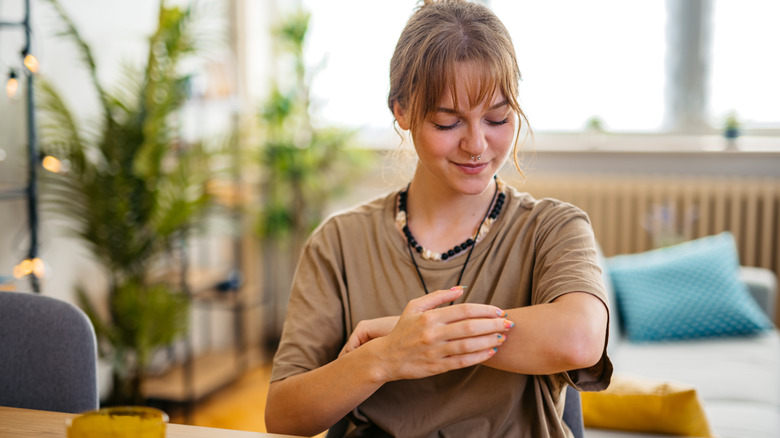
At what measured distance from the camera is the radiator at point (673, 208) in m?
3.34

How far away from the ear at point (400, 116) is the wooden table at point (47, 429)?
55cm

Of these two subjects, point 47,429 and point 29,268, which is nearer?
point 47,429

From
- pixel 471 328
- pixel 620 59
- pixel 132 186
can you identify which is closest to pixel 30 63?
pixel 132 186

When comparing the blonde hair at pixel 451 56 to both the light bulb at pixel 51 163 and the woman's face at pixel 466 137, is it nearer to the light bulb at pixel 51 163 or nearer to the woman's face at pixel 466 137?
the woman's face at pixel 466 137

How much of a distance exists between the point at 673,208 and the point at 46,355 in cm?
297

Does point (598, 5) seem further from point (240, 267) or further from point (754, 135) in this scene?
point (240, 267)

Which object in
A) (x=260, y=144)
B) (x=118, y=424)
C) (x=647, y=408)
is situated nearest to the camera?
(x=118, y=424)

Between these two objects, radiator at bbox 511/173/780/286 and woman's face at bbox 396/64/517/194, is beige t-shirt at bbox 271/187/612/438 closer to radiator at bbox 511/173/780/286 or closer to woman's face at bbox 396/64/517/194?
woman's face at bbox 396/64/517/194

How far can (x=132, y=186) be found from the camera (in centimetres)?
254

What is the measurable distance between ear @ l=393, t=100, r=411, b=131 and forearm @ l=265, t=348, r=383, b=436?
40 cm

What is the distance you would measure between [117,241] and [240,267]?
1452 millimetres

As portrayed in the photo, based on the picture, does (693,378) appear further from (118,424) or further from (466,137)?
(118,424)

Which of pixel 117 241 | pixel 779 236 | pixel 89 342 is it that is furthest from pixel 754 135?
pixel 89 342

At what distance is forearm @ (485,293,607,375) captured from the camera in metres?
0.97
